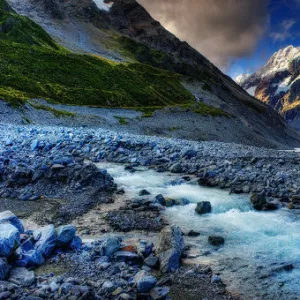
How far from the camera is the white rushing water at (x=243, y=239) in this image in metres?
9.07

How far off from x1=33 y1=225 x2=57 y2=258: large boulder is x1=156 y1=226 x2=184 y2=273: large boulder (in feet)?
10.8

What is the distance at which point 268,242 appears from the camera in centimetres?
1172

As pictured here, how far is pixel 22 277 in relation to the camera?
27.2 ft

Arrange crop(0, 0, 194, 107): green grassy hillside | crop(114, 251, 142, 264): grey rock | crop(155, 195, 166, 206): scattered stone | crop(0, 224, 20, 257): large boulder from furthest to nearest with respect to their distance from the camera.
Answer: crop(0, 0, 194, 107): green grassy hillside → crop(155, 195, 166, 206): scattered stone → crop(114, 251, 142, 264): grey rock → crop(0, 224, 20, 257): large boulder

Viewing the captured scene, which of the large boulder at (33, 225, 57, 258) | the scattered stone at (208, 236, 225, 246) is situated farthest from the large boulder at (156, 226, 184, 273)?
the large boulder at (33, 225, 57, 258)

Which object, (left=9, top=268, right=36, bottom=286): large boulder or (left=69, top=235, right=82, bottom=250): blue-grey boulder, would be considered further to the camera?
(left=69, top=235, right=82, bottom=250): blue-grey boulder

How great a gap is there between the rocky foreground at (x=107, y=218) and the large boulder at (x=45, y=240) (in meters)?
0.03

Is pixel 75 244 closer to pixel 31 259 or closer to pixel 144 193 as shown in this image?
pixel 31 259

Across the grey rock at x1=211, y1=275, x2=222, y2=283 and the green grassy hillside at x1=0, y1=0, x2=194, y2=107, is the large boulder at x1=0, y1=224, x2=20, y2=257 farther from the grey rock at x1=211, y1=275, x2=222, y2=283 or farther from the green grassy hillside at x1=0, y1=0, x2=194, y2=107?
the green grassy hillside at x1=0, y1=0, x2=194, y2=107

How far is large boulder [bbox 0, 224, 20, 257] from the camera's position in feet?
28.3

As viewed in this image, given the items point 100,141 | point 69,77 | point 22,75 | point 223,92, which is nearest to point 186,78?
point 223,92

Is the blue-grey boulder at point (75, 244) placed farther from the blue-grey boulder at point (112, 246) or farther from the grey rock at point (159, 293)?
A: the grey rock at point (159, 293)

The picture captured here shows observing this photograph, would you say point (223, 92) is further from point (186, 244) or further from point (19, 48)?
point (186, 244)

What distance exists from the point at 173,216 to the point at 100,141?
1848cm
